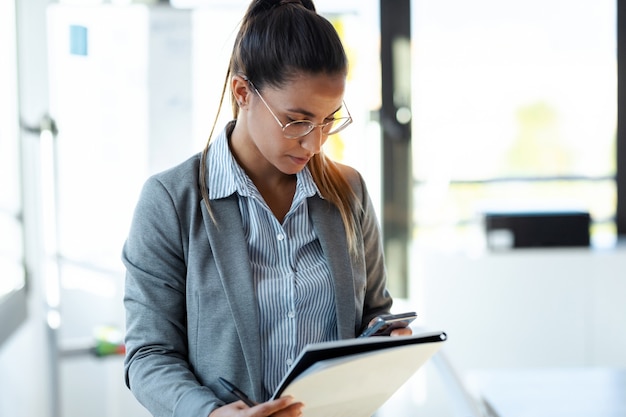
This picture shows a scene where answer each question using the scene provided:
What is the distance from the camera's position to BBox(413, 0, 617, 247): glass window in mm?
3439

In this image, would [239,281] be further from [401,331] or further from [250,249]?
[401,331]

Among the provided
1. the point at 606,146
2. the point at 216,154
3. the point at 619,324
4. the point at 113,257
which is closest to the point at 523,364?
the point at 619,324

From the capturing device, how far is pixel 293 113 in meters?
1.37

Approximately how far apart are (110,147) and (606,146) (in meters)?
2.15

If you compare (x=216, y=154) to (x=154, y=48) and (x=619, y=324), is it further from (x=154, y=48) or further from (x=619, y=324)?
(x=619, y=324)

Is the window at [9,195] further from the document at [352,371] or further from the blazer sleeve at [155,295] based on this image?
the document at [352,371]

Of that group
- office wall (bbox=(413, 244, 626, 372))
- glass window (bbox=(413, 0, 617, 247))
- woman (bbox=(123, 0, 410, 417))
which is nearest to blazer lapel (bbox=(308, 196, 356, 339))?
woman (bbox=(123, 0, 410, 417))

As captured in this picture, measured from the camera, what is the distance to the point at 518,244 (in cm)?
322

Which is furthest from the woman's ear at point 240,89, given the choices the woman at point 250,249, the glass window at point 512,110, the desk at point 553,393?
the glass window at point 512,110

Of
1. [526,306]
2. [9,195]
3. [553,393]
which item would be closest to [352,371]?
[553,393]

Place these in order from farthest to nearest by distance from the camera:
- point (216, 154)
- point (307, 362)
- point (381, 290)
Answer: point (381, 290) → point (216, 154) → point (307, 362)

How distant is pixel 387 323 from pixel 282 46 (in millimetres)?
508

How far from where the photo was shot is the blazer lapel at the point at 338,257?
140 centimetres

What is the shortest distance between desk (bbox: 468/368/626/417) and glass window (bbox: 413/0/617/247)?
50.3 inches
